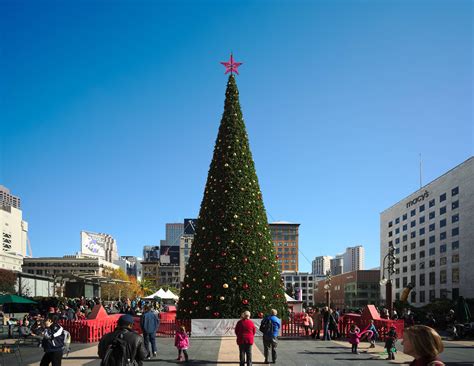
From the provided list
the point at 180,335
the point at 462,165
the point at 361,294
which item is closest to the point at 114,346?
the point at 180,335

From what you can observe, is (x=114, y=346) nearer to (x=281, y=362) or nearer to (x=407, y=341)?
(x=407, y=341)

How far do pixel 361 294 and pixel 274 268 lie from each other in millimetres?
117584

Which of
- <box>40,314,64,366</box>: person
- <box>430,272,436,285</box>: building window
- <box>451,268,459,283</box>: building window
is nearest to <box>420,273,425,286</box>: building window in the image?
<box>430,272,436,285</box>: building window

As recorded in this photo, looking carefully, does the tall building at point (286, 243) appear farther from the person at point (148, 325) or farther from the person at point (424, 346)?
the person at point (424, 346)

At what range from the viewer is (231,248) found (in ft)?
81.6

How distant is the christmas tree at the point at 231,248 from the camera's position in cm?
2427

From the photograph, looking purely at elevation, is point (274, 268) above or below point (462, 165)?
below

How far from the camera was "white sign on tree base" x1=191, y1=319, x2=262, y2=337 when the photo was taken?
23344 mm

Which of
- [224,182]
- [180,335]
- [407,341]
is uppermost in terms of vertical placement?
[224,182]

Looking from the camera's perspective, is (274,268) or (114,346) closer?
(114,346)

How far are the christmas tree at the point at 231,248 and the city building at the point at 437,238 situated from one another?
44.0 meters

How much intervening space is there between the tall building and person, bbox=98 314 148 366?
611 ft

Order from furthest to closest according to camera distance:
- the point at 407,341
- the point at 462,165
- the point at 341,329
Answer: the point at 462,165 < the point at 341,329 < the point at 407,341

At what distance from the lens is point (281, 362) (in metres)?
15.6
